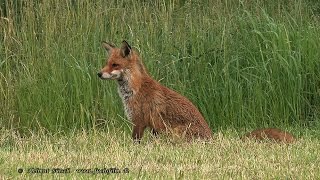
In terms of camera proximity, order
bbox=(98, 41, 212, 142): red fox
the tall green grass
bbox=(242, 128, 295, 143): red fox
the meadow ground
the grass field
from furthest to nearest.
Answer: the tall green grass < the grass field < bbox=(98, 41, 212, 142): red fox < bbox=(242, 128, 295, 143): red fox < the meadow ground

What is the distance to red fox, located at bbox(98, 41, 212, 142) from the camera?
29.0ft

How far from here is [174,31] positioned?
11.5m

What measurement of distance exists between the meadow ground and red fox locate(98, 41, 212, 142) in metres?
0.23

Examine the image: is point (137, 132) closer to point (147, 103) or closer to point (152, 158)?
point (147, 103)

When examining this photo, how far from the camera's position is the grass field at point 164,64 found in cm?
1024

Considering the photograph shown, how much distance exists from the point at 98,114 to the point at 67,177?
13.0 feet

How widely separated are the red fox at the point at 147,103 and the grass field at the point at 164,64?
0.39 meters

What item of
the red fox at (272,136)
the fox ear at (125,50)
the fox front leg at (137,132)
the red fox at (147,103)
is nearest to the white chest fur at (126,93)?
the red fox at (147,103)

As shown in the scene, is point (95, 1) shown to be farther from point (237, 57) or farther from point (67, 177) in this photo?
point (67, 177)

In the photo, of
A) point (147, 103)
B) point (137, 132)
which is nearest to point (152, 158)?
point (137, 132)

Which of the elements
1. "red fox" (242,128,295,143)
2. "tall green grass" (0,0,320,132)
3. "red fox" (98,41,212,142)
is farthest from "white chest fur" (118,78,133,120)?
"red fox" (242,128,295,143)

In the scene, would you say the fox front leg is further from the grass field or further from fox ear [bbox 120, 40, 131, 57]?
fox ear [bbox 120, 40, 131, 57]

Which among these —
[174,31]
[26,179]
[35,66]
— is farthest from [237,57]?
[26,179]

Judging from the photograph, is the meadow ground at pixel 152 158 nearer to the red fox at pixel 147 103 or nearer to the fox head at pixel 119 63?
the red fox at pixel 147 103
